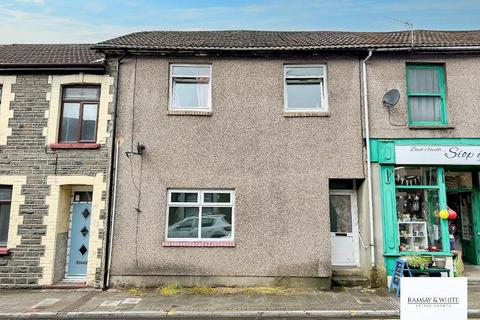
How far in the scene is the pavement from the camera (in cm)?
667

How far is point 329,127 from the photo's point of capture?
29.6ft

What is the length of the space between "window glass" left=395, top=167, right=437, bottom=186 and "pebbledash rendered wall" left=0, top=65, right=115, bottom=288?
798 cm

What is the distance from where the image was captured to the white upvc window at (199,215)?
8.83m

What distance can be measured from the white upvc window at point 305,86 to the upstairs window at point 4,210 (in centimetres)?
807

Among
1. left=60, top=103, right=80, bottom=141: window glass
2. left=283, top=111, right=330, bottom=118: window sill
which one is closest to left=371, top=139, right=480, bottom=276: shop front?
left=283, top=111, right=330, bottom=118: window sill

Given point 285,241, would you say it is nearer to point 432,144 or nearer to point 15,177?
point 432,144

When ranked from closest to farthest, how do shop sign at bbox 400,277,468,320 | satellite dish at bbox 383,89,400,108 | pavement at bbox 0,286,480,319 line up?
1. shop sign at bbox 400,277,468,320
2. pavement at bbox 0,286,480,319
3. satellite dish at bbox 383,89,400,108

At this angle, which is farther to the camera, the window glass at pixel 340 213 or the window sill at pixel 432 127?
the window glass at pixel 340 213

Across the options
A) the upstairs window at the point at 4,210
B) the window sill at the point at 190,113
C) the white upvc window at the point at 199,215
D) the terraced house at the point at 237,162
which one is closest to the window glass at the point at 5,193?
the upstairs window at the point at 4,210

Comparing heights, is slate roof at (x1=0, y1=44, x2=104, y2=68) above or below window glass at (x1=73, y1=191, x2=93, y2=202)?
above

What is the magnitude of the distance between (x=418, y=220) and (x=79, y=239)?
948cm

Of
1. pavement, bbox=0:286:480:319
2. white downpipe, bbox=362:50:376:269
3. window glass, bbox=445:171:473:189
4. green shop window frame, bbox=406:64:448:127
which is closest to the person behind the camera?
pavement, bbox=0:286:480:319

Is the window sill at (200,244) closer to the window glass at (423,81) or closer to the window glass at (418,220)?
the window glass at (418,220)

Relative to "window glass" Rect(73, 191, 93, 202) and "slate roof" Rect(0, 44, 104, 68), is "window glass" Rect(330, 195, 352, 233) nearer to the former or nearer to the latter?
"window glass" Rect(73, 191, 93, 202)
